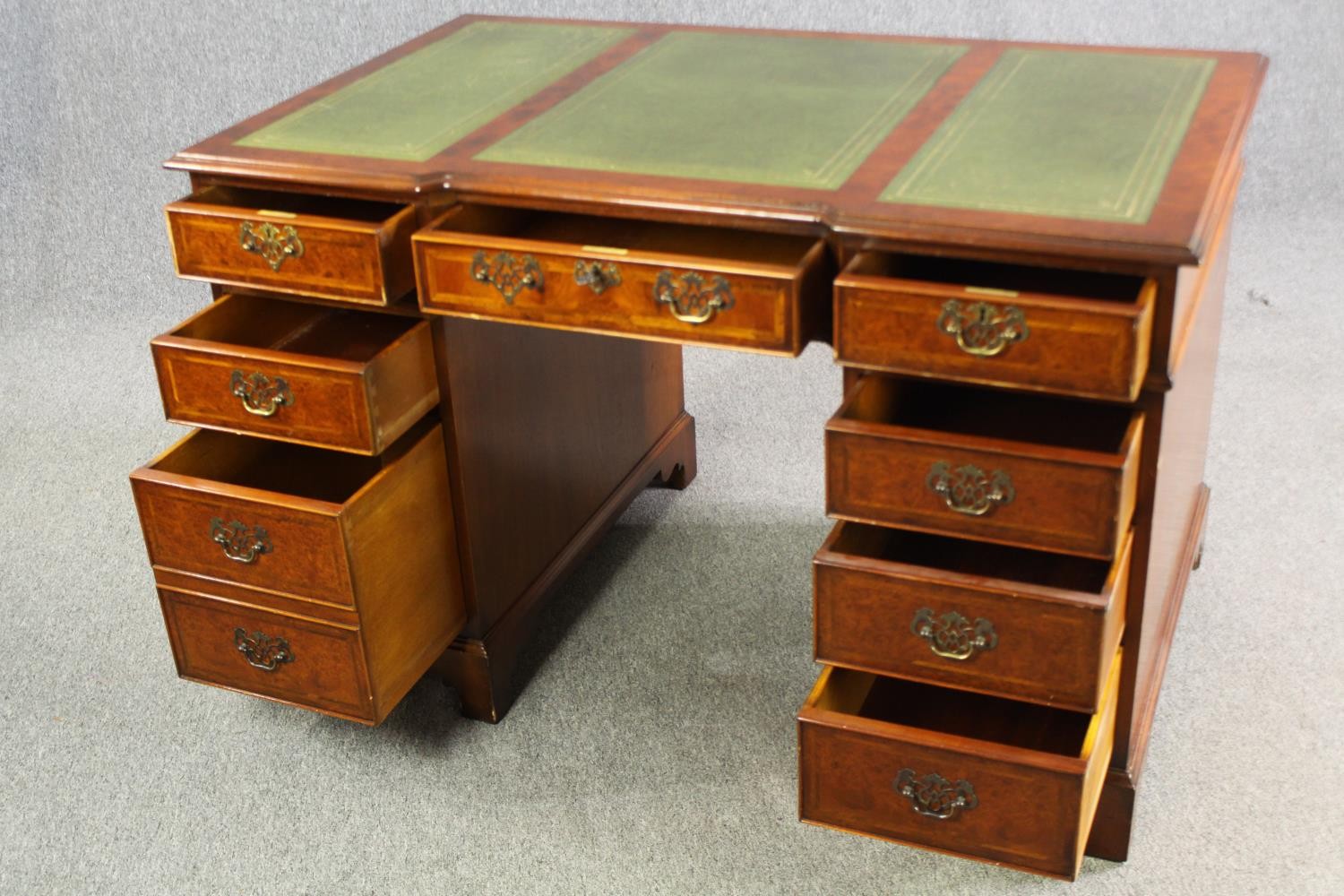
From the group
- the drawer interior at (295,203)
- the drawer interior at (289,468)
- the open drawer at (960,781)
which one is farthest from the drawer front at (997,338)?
the drawer interior at (289,468)

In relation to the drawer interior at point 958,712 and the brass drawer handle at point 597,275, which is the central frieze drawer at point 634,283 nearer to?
the brass drawer handle at point 597,275

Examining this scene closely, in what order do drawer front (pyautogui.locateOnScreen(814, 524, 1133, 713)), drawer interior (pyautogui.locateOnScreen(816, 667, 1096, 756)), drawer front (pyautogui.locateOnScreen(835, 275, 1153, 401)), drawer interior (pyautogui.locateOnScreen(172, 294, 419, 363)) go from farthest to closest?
1. drawer interior (pyautogui.locateOnScreen(172, 294, 419, 363))
2. drawer interior (pyautogui.locateOnScreen(816, 667, 1096, 756))
3. drawer front (pyautogui.locateOnScreen(814, 524, 1133, 713))
4. drawer front (pyautogui.locateOnScreen(835, 275, 1153, 401))

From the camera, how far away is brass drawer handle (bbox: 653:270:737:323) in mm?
1423

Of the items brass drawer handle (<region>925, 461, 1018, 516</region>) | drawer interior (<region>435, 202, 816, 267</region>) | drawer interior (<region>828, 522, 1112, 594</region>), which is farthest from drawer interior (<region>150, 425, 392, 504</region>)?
brass drawer handle (<region>925, 461, 1018, 516</region>)

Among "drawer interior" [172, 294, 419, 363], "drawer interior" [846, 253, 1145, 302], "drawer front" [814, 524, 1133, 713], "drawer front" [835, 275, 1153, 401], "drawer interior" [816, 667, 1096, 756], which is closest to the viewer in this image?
"drawer front" [835, 275, 1153, 401]

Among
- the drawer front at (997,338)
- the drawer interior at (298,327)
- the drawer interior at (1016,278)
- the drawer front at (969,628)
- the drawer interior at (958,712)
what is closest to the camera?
the drawer front at (997,338)

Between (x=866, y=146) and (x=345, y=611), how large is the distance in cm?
71

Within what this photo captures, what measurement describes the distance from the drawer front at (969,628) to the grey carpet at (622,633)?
27cm

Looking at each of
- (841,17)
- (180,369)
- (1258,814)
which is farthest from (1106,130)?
(841,17)

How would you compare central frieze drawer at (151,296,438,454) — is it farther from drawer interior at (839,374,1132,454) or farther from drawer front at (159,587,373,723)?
drawer interior at (839,374,1132,454)

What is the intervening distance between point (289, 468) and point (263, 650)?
0.25m

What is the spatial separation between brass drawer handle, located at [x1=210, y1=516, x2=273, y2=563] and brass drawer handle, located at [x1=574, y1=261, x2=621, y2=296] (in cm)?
45

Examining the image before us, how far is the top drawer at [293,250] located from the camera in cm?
155

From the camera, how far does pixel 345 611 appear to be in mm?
1641
